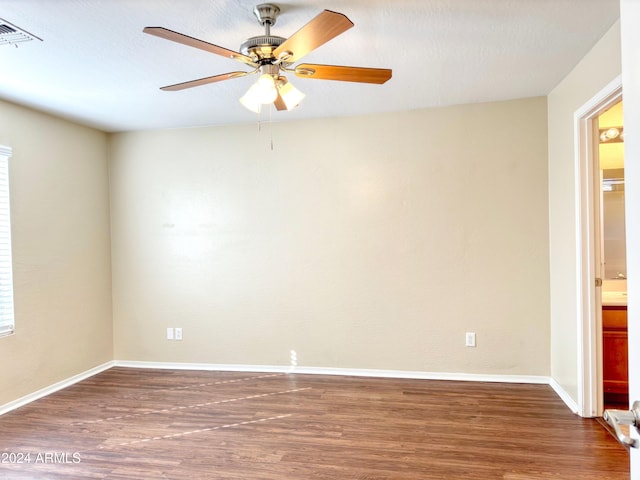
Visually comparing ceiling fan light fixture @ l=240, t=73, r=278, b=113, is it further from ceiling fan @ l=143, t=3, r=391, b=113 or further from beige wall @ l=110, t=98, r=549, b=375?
beige wall @ l=110, t=98, r=549, b=375

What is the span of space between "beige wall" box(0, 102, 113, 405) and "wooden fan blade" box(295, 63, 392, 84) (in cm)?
273

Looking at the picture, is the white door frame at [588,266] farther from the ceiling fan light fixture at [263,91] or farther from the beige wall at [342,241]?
the ceiling fan light fixture at [263,91]

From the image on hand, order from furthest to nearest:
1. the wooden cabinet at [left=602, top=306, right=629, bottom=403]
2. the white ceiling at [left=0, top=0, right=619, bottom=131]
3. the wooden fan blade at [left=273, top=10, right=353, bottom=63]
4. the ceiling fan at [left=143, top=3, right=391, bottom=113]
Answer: the wooden cabinet at [left=602, top=306, right=629, bottom=403] < the white ceiling at [left=0, top=0, right=619, bottom=131] < the ceiling fan at [left=143, top=3, right=391, bottom=113] < the wooden fan blade at [left=273, top=10, right=353, bottom=63]

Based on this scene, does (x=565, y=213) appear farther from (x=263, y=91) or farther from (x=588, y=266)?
(x=263, y=91)

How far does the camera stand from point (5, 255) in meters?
3.16

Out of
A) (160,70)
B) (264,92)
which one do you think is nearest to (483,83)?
(264,92)

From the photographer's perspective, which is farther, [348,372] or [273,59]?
[348,372]

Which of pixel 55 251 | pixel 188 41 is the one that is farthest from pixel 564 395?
pixel 55 251

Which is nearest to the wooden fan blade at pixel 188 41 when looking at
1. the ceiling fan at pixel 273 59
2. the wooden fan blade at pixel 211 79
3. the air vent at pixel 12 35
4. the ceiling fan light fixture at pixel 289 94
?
the ceiling fan at pixel 273 59

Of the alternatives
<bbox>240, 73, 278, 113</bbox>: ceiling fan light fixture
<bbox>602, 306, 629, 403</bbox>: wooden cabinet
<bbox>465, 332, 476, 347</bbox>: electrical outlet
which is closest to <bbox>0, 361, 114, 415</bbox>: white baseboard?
<bbox>240, 73, 278, 113</bbox>: ceiling fan light fixture

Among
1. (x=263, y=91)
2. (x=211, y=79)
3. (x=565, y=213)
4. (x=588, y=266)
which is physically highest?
(x=211, y=79)

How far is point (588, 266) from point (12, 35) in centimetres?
383

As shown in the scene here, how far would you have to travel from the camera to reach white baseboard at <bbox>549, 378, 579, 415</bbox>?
2.91 meters

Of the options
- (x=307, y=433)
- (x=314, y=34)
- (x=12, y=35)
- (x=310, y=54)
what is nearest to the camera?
(x=314, y=34)
